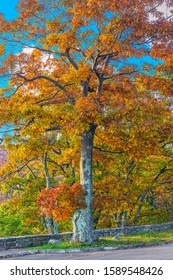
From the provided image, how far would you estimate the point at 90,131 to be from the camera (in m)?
17.8

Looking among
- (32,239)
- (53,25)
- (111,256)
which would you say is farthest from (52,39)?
(111,256)

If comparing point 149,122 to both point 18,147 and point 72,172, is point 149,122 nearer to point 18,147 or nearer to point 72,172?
point 18,147

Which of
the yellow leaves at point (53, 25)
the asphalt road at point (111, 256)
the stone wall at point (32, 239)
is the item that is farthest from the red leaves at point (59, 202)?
the yellow leaves at point (53, 25)

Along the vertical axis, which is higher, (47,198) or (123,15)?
(123,15)

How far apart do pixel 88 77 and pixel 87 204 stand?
5170 mm

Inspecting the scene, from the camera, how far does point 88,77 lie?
1802 centimetres

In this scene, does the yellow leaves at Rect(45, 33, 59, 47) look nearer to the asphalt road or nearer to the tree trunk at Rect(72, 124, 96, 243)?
the tree trunk at Rect(72, 124, 96, 243)

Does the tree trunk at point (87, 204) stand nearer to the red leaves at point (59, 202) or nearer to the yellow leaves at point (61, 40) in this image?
the red leaves at point (59, 202)

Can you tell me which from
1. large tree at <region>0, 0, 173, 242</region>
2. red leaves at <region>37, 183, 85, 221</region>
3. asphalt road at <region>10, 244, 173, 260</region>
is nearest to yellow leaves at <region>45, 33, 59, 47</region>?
large tree at <region>0, 0, 173, 242</region>

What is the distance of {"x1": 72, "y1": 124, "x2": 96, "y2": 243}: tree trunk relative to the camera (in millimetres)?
16938

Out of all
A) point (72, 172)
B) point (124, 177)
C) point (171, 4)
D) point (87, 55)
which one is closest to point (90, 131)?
point (87, 55)

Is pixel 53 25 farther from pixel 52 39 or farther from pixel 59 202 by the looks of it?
pixel 59 202

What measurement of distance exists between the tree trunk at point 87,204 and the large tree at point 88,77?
0.04 meters

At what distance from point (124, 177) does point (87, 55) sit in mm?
11998
